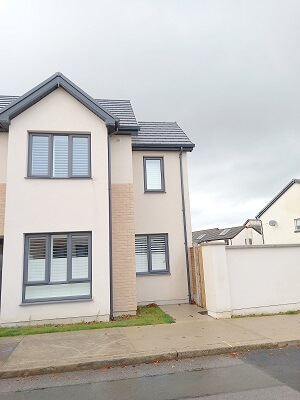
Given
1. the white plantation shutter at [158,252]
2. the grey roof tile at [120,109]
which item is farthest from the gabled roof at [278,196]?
the grey roof tile at [120,109]

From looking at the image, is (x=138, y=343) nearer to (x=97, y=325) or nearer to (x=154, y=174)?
(x=97, y=325)

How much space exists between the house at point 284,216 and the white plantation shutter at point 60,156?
18.3 metres

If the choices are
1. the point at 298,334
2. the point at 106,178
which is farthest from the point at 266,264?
the point at 106,178

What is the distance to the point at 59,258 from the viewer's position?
9266 mm

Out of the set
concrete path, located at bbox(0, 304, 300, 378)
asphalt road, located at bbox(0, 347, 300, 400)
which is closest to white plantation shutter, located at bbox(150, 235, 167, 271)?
concrete path, located at bbox(0, 304, 300, 378)

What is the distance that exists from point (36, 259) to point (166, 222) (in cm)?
507

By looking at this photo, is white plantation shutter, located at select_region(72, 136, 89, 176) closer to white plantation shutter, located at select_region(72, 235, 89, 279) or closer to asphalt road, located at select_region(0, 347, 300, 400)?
white plantation shutter, located at select_region(72, 235, 89, 279)

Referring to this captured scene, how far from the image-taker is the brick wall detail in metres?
9.86

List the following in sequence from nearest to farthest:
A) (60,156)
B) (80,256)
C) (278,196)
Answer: (80,256) → (60,156) → (278,196)

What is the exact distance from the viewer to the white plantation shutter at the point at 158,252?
1195 centimetres


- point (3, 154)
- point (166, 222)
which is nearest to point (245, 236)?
point (166, 222)

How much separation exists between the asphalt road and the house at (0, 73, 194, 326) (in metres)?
3.95

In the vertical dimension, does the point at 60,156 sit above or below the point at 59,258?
above

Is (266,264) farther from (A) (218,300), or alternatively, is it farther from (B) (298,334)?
(B) (298,334)
